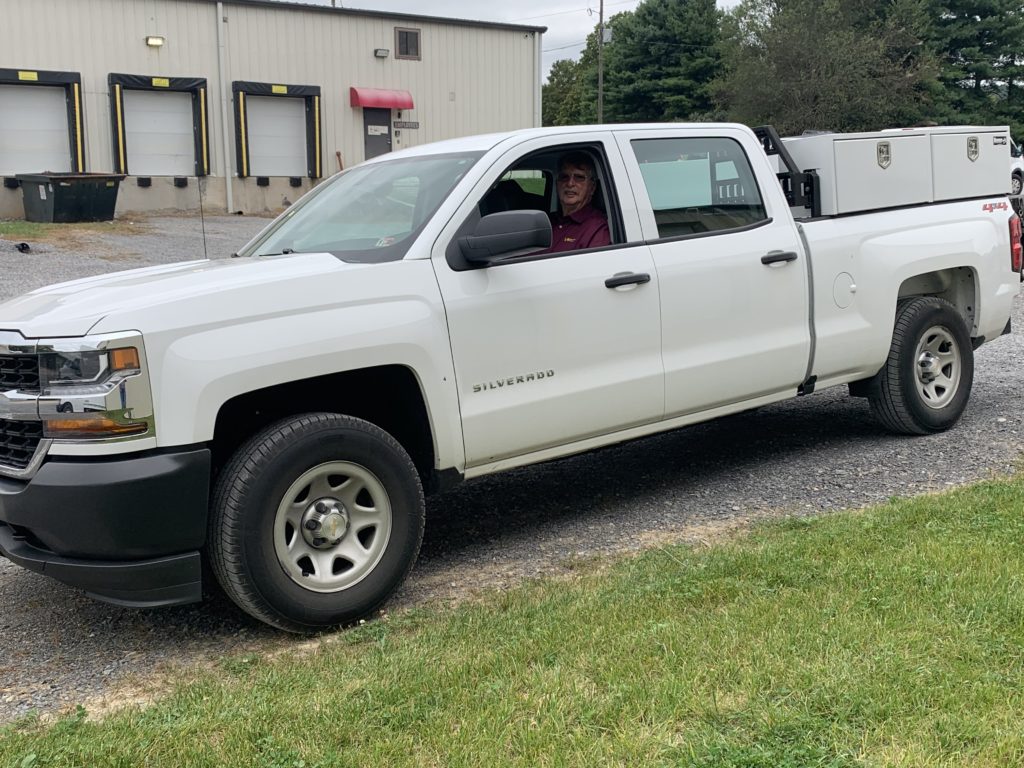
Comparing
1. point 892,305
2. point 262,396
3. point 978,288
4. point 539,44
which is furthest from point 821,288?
point 539,44

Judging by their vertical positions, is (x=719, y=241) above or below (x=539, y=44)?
below

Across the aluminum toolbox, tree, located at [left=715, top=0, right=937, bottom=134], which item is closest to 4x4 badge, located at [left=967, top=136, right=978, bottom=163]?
the aluminum toolbox

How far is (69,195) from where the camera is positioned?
23609mm

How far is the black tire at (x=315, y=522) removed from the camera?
394 cm

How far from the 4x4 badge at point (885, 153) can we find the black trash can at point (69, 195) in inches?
811

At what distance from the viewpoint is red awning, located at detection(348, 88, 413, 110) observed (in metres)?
32.1

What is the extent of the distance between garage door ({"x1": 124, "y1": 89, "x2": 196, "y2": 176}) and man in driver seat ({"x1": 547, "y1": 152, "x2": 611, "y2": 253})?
87.1 feet

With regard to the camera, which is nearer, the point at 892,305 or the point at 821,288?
the point at 821,288

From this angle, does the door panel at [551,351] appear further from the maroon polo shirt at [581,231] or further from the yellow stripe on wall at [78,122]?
the yellow stripe on wall at [78,122]

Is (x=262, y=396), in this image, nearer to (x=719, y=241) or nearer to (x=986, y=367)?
(x=719, y=241)

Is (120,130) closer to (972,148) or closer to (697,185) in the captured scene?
(972,148)

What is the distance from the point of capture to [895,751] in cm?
281

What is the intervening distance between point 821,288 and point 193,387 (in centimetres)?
360

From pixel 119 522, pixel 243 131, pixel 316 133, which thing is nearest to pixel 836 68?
pixel 316 133
